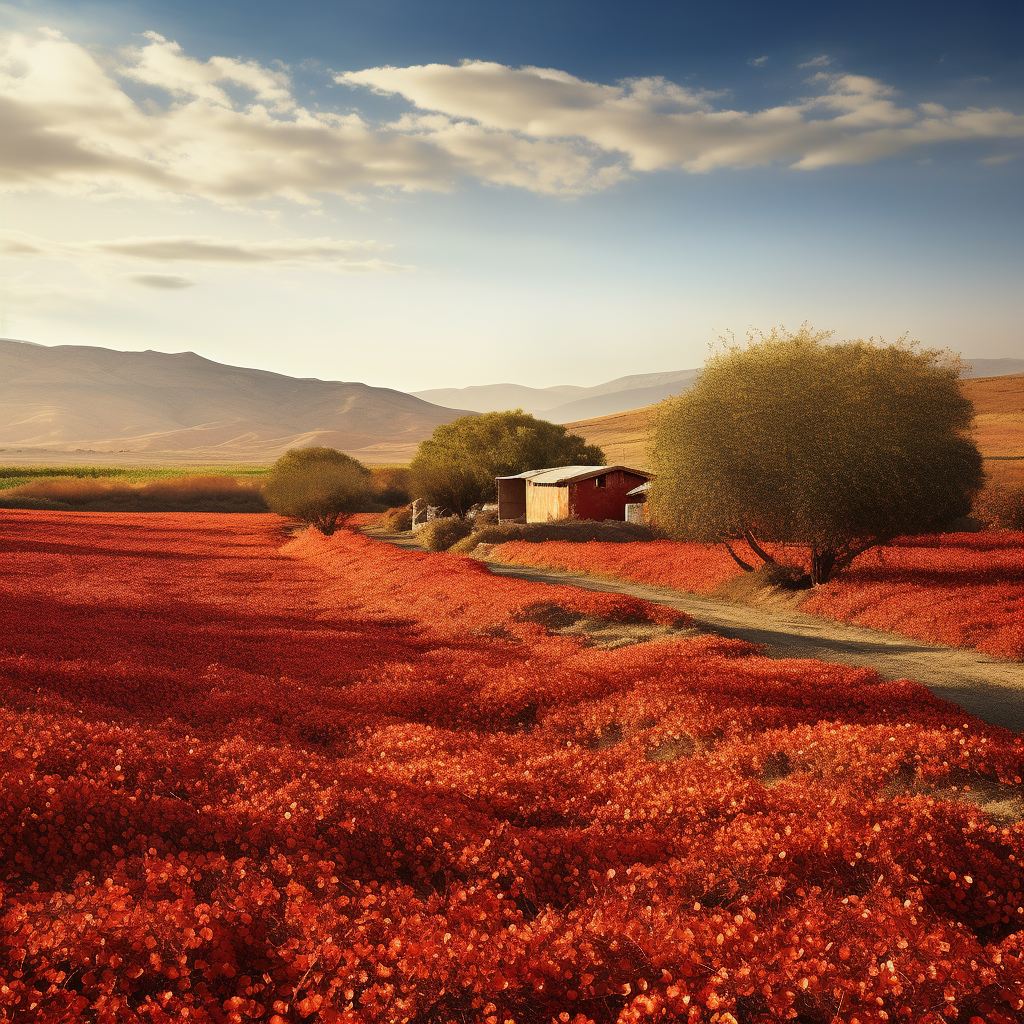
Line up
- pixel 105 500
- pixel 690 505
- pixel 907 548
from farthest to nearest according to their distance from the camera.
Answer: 1. pixel 105 500
2. pixel 907 548
3. pixel 690 505

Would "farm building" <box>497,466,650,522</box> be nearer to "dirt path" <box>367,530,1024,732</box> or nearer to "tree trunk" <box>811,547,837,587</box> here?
"dirt path" <box>367,530,1024,732</box>

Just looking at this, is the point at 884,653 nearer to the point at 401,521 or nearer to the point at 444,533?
the point at 444,533

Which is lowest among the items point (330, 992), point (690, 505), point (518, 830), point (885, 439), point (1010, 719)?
point (1010, 719)

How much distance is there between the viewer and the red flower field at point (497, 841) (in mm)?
4258

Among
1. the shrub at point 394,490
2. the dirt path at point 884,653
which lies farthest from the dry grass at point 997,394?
the dirt path at point 884,653

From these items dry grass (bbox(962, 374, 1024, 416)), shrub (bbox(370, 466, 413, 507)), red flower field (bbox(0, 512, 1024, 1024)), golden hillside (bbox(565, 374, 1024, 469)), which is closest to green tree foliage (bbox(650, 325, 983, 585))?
golden hillside (bbox(565, 374, 1024, 469))

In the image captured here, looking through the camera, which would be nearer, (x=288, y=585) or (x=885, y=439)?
(x=885, y=439)

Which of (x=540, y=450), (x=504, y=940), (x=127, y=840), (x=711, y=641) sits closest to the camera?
(x=504, y=940)

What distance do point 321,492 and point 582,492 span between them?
66.5ft

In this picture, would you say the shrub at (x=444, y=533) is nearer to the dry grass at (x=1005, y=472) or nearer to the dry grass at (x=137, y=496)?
the dry grass at (x=1005, y=472)

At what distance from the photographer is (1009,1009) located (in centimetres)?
421

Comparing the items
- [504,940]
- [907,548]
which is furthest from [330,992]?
[907,548]

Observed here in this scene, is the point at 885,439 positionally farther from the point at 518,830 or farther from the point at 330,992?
the point at 330,992

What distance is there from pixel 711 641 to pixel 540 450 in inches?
1856
